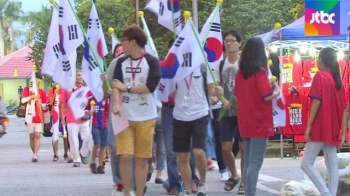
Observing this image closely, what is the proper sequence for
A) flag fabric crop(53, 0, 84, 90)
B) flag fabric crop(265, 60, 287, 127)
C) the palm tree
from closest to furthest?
flag fabric crop(265, 60, 287, 127)
flag fabric crop(53, 0, 84, 90)
the palm tree

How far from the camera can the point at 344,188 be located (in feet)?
32.8

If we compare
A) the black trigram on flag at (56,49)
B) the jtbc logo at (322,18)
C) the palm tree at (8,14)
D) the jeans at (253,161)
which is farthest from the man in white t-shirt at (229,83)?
the palm tree at (8,14)

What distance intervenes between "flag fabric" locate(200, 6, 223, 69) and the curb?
2.03 metres

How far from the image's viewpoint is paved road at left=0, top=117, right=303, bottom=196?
10891 millimetres

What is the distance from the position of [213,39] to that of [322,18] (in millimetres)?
4519

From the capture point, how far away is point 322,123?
28.9 ft

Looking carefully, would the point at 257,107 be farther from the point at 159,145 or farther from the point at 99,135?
the point at 99,135

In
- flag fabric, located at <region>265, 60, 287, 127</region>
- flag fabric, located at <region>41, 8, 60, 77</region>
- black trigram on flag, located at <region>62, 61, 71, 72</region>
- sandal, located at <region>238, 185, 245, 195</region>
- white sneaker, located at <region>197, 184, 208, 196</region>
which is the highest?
flag fabric, located at <region>41, 8, 60, 77</region>

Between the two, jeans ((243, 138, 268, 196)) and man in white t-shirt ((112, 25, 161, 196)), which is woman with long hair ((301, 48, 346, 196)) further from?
man in white t-shirt ((112, 25, 161, 196))

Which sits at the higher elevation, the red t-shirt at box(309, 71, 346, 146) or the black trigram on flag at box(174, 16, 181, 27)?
the black trigram on flag at box(174, 16, 181, 27)

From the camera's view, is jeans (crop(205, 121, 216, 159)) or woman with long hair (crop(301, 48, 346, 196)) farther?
jeans (crop(205, 121, 216, 159))

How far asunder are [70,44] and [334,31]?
6047mm

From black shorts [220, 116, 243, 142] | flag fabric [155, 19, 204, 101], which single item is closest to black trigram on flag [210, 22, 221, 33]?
flag fabric [155, 19, 204, 101]

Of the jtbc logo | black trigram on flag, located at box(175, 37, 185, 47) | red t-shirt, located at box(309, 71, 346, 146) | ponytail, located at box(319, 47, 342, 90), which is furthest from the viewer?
the jtbc logo
